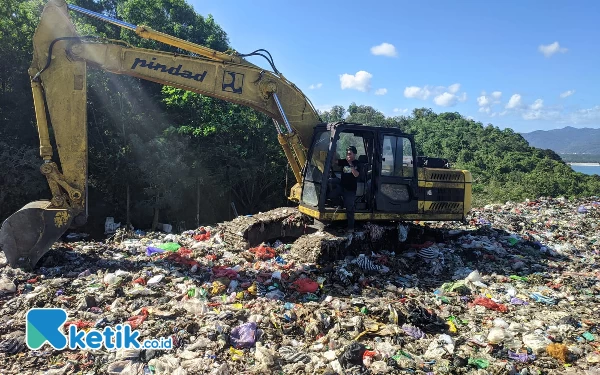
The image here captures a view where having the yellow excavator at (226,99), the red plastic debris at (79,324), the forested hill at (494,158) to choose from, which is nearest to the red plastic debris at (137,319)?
the red plastic debris at (79,324)

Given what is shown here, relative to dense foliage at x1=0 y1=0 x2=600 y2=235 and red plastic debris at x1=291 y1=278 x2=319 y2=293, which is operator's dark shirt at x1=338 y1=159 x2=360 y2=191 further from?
dense foliage at x1=0 y1=0 x2=600 y2=235

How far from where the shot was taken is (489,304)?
4961 mm

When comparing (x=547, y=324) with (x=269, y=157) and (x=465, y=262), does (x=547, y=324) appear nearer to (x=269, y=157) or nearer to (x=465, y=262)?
(x=465, y=262)

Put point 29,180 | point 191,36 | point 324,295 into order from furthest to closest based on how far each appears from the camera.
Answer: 1. point 191,36
2. point 29,180
3. point 324,295

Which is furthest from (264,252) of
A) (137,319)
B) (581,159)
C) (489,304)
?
(581,159)

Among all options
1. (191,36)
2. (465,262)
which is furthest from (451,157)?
(465,262)

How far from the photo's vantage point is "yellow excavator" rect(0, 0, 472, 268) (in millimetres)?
5027

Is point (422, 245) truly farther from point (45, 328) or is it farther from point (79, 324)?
point (45, 328)

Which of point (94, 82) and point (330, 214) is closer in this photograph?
point (330, 214)

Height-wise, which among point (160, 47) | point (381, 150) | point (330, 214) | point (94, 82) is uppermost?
point (160, 47)

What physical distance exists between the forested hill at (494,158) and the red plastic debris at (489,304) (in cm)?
1154

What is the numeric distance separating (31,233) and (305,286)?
137 inches

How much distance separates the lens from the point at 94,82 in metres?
12.8

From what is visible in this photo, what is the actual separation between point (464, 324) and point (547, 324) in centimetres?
89
